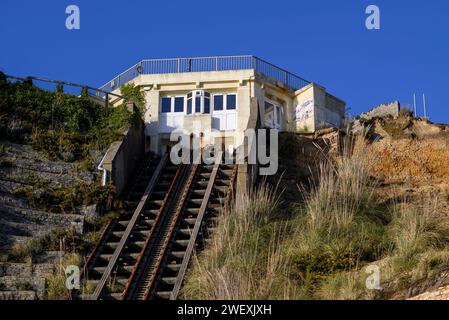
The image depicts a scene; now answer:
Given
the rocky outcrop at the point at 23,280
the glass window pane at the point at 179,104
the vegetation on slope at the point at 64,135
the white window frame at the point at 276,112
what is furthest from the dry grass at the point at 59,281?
the white window frame at the point at 276,112

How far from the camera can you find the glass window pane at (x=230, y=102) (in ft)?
117

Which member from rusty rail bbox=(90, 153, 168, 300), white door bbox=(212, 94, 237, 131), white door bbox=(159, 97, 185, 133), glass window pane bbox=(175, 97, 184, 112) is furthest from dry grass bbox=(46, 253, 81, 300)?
glass window pane bbox=(175, 97, 184, 112)

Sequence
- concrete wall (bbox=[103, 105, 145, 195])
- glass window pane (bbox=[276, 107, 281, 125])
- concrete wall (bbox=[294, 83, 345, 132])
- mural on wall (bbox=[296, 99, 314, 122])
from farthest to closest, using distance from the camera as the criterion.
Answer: glass window pane (bbox=[276, 107, 281, 125])
mural on wall (bbox=[296, 99, 314, 122])
concrete wall (bbox=[294, 83, 345, 132])
concrete wall (bbox=[103, 105, 145, 195])

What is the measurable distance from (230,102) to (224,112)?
1.75ft

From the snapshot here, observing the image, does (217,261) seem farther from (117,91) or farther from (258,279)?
(117,91)

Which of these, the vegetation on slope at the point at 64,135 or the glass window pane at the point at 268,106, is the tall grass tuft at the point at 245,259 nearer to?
the vegetation on slope at the point at 64,135

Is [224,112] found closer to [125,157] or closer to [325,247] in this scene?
[125,157]

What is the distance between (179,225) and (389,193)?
23.0 feet

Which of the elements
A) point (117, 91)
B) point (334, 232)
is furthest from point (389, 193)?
point (117, 91)

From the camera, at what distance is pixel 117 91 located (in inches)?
1474

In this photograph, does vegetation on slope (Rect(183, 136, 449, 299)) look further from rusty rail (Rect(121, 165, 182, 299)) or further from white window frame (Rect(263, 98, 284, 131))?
white window frame (Rect(263, 98, 284, 131))

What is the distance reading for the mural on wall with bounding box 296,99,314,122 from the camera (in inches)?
1448

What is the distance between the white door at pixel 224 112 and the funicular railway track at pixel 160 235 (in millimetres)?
4060

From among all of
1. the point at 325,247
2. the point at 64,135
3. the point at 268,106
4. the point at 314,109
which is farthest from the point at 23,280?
the point at 314,109
